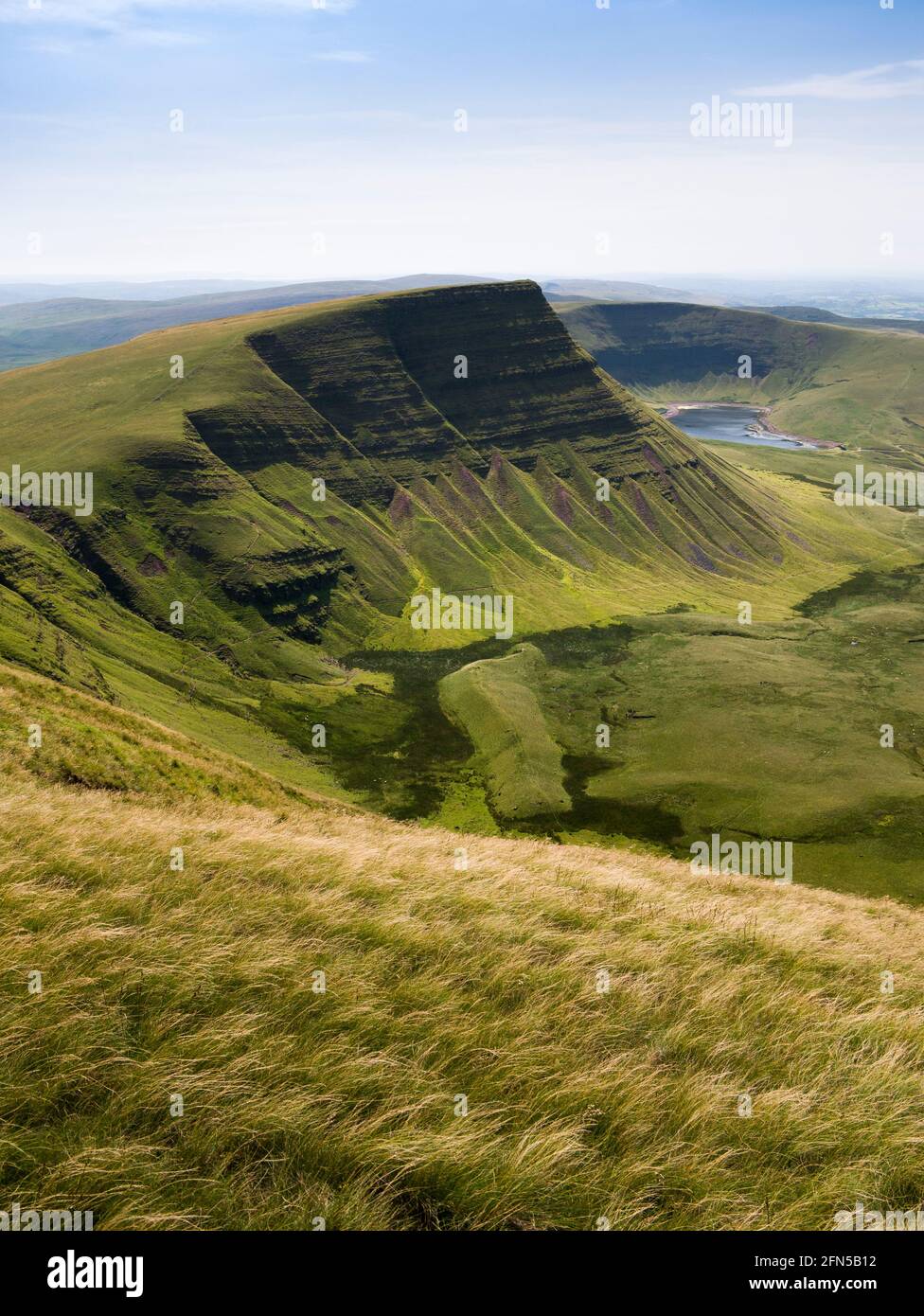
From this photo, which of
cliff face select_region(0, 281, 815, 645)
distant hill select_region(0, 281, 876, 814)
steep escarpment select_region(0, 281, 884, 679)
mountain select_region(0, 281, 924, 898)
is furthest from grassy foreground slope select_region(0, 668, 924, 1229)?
cliff face select_region(0, 281, 815, 645)

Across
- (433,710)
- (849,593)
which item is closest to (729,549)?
(849,593)

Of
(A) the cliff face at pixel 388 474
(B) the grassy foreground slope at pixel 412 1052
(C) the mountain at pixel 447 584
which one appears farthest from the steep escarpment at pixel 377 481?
(B) the grassy foreground slope at pixel 412 1052

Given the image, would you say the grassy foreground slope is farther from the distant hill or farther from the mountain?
the distant hill

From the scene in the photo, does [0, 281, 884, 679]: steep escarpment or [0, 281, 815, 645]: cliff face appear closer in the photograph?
[0, 281, 884, 679]: steep escarpment

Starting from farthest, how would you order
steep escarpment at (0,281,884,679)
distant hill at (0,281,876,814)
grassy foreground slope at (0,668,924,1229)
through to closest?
steep escarpment at (0,281,884,679)
distant hill at (0,281,876,814)
grassy foreground slope at (0,668,924,1229)

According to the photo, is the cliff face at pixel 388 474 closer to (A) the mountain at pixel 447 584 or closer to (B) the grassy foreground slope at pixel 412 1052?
(A) the mountain at pixel 447 584

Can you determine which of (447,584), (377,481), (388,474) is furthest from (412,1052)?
(388,474)

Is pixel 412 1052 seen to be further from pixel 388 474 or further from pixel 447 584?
pixel 388 474

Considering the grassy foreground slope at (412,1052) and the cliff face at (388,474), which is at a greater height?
the cliff face at (388,474)
